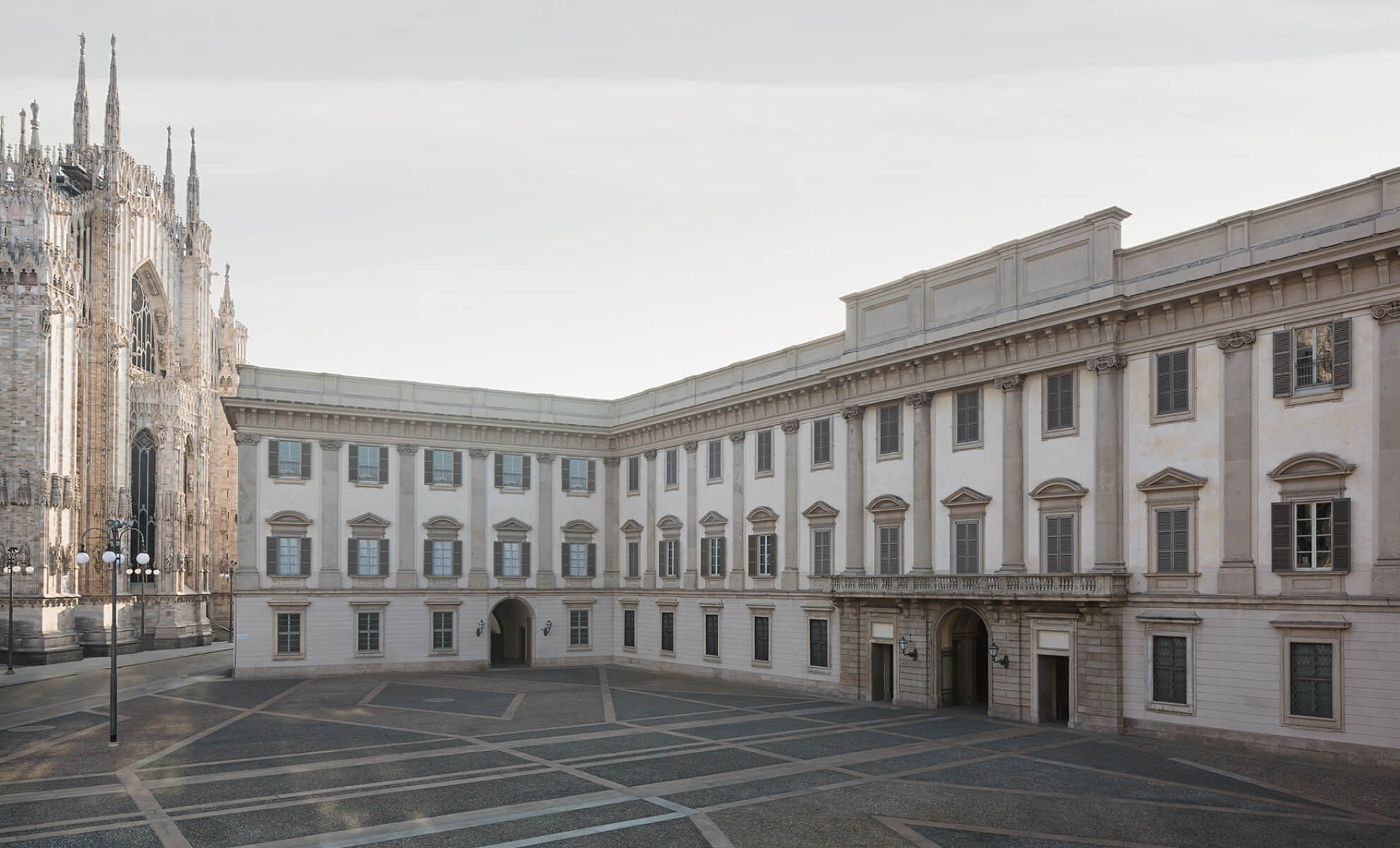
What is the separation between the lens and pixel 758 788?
25562 mm

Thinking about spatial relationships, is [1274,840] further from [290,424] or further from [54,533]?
[54,533]

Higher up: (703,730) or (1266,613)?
(1266,613)

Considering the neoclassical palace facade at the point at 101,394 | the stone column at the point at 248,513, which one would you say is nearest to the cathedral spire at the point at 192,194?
the neoclassical palace facade at the point at 101,394

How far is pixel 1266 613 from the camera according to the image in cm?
3023

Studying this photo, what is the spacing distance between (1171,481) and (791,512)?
18355 millimetres

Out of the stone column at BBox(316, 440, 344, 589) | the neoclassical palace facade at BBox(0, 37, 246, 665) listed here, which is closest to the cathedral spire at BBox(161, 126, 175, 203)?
the neoclassical palace facade at BBox(0, 37, 246, 665)

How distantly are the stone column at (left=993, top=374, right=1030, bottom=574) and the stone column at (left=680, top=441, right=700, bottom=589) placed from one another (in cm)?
1917

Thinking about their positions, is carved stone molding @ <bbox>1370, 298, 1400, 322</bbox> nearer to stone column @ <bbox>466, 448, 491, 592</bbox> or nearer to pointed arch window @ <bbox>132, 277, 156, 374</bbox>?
stone column @ <bbox>466, 448, 491, 592</bbox>

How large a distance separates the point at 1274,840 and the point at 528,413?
44.9m

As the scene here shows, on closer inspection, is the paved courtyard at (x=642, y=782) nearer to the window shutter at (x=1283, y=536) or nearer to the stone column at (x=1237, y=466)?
the stone column at (x=1237, y=466)

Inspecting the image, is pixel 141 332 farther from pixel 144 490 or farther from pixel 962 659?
pixel 962 659

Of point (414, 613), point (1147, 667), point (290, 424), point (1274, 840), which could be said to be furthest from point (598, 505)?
point (1274, 840)

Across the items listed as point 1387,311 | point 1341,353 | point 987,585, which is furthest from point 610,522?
point 1387,311

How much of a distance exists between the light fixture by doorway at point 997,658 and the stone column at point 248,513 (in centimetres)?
3478
